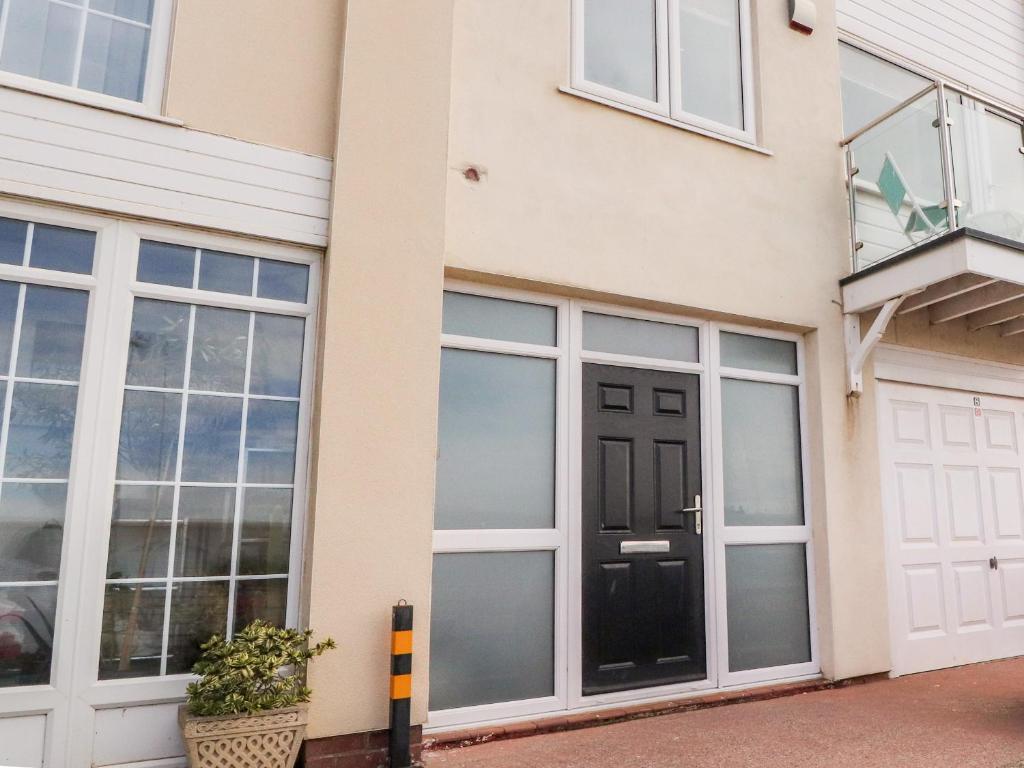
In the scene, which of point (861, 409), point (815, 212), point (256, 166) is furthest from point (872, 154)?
point (256, 166)

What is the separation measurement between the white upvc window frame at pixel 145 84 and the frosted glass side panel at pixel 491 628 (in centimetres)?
276

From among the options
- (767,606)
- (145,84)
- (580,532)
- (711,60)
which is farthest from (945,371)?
(145,84)

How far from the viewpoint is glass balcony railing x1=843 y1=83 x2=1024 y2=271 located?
16.1 feet

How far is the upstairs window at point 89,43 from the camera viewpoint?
3.32 meters

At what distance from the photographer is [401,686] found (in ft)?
10.7

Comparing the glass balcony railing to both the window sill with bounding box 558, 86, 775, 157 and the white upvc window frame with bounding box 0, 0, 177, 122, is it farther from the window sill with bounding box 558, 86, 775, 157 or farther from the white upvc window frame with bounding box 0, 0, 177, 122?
the white upvc window frame with bounding box 0, 0, 177, 122

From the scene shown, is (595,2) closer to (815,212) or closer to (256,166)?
(815,212)

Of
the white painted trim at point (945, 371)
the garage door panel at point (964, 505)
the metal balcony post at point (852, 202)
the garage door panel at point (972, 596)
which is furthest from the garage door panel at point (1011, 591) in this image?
the metal balcony post at point (852, 202)

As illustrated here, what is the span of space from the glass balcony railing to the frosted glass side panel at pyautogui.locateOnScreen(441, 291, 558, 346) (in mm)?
2693

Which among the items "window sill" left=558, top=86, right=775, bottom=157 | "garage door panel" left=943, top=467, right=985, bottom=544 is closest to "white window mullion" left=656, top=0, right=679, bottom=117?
"window sill" left=558, top=86, right=775, bottom=157

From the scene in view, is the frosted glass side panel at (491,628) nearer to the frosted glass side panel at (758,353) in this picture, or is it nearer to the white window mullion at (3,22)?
the frosted glass side panel at (758,353)

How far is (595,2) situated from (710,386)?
2802mm

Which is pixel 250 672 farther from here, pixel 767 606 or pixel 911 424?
pixel 911 424

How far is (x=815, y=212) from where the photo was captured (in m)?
5.34
